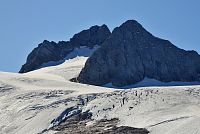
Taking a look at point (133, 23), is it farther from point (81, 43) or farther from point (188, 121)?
point (188, 121)

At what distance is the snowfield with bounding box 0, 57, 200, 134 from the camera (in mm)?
63656

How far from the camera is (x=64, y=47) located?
18788cm

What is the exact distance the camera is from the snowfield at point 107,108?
63.7m

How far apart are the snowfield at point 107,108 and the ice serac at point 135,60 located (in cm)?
3635

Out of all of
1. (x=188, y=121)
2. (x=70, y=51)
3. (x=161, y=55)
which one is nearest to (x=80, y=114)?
(x=188, y=121)

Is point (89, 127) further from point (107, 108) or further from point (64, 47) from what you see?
point (64, 47)

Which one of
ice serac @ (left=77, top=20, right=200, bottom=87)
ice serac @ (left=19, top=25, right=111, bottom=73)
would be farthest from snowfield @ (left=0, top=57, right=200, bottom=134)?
ice serac @ (left=19, top=25, right=111, bottom=73)

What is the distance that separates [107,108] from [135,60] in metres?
63.7

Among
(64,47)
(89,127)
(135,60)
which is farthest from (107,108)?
(64,47)

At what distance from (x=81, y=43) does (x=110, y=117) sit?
124 m

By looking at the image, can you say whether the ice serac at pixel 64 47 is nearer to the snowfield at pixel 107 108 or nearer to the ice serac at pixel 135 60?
the ice serac at pixel 135 60

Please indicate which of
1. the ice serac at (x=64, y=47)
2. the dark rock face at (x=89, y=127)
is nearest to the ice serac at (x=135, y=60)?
the ice serac at (x=64, y=47)

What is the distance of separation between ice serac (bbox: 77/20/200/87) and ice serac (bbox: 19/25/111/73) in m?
31.2

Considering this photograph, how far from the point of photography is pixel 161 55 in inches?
5728
